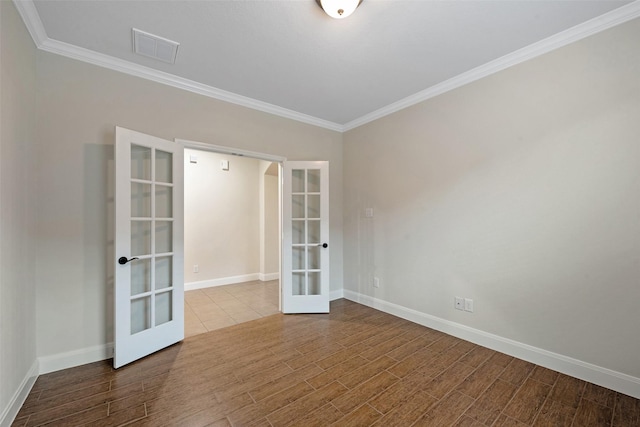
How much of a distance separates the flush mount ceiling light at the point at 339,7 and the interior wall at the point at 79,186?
1.89 metres

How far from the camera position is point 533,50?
7.36ft

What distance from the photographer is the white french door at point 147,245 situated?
2.23m

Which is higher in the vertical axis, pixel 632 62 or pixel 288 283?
pixel 632 62

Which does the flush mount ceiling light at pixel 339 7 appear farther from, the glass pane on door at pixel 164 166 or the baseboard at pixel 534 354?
the baseboard at pixel 534 354

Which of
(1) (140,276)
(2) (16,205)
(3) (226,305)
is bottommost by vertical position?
(3) (226,305)

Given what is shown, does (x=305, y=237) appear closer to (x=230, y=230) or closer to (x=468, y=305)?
(x=468, y=305)

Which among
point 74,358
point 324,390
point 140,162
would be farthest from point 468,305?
point 74,358

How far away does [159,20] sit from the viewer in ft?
6.39

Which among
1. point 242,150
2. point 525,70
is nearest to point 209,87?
point 242,150

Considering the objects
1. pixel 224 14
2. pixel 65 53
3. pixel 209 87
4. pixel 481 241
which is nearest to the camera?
pixel 224 14

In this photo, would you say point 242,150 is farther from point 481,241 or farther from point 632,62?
point 632,62

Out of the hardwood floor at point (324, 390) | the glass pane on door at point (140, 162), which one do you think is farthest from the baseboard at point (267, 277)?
the glass pane on door at point (140, 162)

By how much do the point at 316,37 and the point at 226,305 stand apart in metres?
3.53

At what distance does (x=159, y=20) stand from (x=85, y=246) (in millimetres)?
1950
